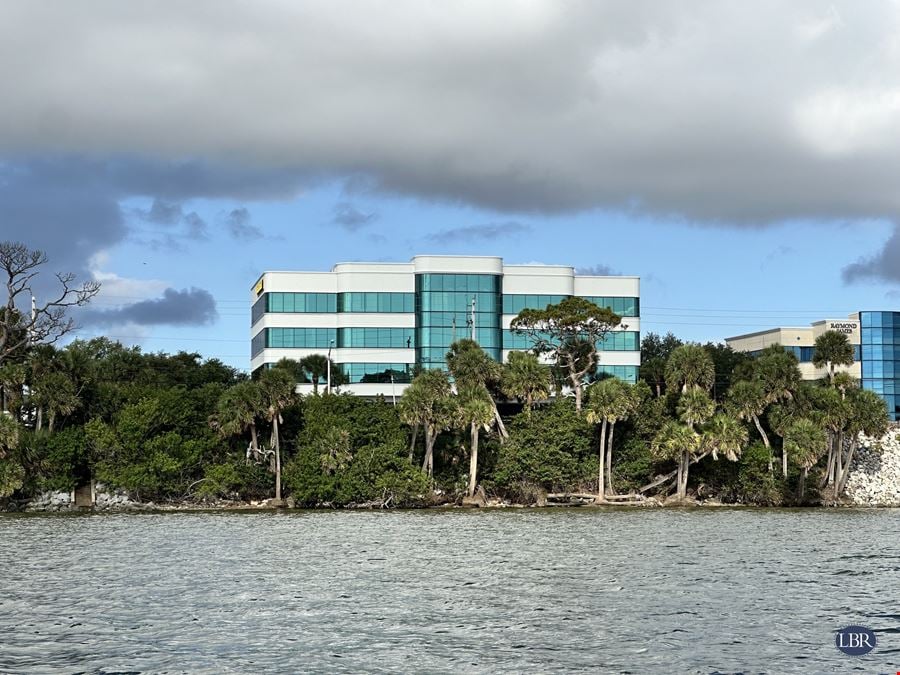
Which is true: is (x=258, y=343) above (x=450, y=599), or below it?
above

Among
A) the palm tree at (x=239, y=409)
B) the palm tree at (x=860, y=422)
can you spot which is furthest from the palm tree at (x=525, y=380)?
the palm tree at (x=860, y=422)

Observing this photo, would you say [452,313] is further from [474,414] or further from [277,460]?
[277,460]

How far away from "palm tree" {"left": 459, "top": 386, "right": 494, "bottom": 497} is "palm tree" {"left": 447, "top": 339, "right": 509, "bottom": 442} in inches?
26.3

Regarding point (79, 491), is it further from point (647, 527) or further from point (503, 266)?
point (503, 266)

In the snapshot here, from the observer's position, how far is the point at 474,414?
269 ft

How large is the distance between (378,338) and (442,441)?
33.0 meters

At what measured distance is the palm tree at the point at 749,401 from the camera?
86562mm

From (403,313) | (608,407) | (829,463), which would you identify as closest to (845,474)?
(829,463)

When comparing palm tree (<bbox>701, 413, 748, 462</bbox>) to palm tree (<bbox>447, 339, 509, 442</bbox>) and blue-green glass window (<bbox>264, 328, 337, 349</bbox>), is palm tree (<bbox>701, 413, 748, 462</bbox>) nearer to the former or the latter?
palm tree (<bbox>447, 339, 509, 442</bbox>)

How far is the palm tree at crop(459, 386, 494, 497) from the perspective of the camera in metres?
82.0

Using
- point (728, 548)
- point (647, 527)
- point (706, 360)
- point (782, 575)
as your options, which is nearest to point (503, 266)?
point (706, 360)

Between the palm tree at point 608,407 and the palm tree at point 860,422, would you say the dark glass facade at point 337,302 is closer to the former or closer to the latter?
the palm tree at point 608,407

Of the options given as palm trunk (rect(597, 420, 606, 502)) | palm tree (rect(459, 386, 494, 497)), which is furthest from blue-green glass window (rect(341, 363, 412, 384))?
palm trunk (rect(597, 420, 606, 502))

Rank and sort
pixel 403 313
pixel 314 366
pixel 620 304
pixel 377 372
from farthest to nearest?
pixel 620 304
pixel 403 313
pixel 377 372
pixel 314 366
